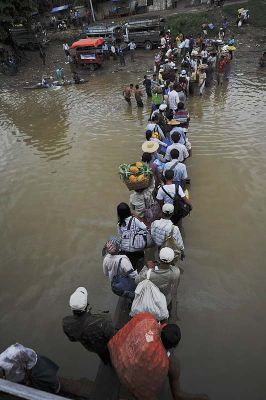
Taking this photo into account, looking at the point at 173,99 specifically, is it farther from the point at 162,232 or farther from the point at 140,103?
the point at 162,232

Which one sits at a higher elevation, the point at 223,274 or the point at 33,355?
the point at 33,355

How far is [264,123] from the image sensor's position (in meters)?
11.5

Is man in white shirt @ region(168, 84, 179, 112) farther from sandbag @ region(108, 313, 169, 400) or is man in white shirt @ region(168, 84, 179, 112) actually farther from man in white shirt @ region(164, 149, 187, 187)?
sandbag @ region(108, 313, 169, 400)

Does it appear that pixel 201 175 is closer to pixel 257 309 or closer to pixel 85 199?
pixel 85 199

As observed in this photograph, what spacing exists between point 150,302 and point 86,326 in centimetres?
83

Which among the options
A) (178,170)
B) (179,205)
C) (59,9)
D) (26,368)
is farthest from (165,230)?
(59,9)

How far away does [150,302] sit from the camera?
150 inches

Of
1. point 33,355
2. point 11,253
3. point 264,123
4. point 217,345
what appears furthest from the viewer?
point 264,123

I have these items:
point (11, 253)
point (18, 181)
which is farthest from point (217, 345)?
point (18, 181)

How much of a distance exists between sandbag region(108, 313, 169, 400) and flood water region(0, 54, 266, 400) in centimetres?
137

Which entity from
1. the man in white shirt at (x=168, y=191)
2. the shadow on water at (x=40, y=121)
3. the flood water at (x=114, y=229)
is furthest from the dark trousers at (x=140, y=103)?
the man in white shirt at (x=168, y=191)

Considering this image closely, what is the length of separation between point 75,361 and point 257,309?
122 inches

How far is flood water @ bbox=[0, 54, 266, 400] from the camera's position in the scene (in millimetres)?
4703

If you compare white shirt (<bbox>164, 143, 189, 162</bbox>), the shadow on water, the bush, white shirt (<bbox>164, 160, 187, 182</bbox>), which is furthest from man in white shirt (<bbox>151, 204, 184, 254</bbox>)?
the bush
